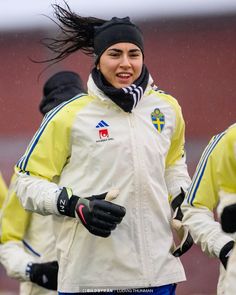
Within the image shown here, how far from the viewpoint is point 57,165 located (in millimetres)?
6434

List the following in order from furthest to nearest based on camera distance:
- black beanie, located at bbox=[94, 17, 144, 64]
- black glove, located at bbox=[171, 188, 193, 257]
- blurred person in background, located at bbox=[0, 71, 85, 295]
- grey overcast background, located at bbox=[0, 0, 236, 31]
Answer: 1. grey overcast background, located at bbox=[0, 0, 236, 31]
2. blurred person in background, located at bbox=[0, 71, 85, 295]
3. black beanie, located at bbox=[94, 17, 144, 64]
4. black glove, located at bbox=[171, 188, 193, 257]

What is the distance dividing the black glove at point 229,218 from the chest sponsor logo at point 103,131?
0.93 metres

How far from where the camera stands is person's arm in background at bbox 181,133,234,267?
19.3ft

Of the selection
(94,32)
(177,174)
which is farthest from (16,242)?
(94,32)

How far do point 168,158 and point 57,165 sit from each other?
618 millimetres

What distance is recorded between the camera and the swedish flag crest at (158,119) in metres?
6.51

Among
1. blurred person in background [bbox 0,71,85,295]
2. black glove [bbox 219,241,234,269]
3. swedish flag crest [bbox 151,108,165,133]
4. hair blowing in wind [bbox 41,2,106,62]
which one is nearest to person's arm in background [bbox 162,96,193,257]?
swedish flag crest [bbox 151,108,165,133]

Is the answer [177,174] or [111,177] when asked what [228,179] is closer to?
[111,177]

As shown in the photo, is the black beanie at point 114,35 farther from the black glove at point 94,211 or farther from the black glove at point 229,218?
the black glove at point 229,218

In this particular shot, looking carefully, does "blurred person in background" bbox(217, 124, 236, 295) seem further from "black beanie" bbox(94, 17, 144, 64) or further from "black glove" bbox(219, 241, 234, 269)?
"black beanie" bbox(94, 17, 144, 64)

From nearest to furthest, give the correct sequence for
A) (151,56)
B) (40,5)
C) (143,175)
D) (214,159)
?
(214,159)
(143,175)
(40,5)
(151,56)

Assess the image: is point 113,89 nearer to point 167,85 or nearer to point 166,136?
point 166,136

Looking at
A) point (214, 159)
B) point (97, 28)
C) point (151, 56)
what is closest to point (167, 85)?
point (151, 56)

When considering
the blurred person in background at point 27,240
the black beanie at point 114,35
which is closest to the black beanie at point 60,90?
the blurred person in background at point 27,240
